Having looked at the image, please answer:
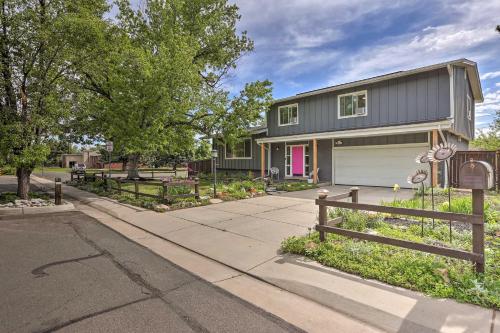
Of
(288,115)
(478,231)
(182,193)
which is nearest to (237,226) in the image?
(182,193)

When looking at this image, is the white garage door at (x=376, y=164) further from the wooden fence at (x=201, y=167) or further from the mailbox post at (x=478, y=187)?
the wooden fence at (x=201, y=167)

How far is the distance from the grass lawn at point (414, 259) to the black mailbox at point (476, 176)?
1.11 m

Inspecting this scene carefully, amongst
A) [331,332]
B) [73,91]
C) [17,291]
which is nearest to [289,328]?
[331,332]

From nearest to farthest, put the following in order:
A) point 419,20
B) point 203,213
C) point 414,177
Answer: point 414,177 < point 203,213 < point 419,20

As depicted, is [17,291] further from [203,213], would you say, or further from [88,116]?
[88,116]

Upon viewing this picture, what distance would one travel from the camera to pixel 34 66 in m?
9.83

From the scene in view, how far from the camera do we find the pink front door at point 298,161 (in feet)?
59.2

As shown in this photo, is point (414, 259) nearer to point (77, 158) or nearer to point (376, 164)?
point (376, 164)

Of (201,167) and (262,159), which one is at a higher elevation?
(262,159)

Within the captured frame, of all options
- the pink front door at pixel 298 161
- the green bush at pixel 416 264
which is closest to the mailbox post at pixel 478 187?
the green bush at pixel 416 264

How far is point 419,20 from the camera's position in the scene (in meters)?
11.1

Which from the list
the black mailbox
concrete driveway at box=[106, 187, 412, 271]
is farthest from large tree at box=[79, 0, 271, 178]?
the black mailbox

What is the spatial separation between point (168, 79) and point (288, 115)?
317 inches

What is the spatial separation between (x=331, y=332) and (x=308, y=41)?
14.5 meters
